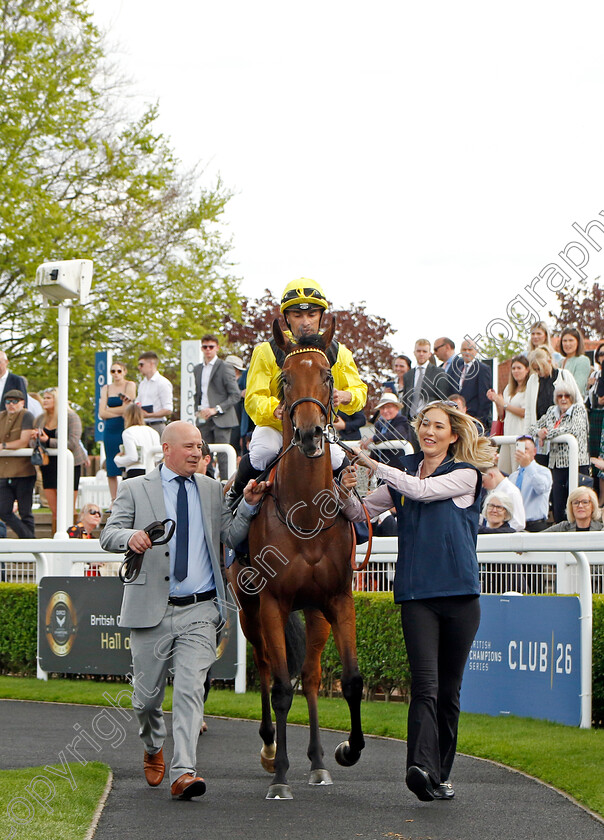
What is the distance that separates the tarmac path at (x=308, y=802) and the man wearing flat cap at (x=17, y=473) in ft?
18.9

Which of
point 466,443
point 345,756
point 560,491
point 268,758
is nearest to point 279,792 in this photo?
point 345,756

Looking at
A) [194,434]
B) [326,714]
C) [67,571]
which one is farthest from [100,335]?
[194,434]

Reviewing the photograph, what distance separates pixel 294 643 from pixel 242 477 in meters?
1.07

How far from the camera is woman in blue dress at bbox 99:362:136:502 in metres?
14.1

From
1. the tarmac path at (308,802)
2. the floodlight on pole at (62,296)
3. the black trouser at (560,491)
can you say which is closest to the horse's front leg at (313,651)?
the tarmac path at (308,802)

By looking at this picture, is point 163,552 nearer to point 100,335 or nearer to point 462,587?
point 462,587

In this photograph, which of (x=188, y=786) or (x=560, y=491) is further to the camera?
(x=560, y=491)

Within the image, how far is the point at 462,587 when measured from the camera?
604 centimetres

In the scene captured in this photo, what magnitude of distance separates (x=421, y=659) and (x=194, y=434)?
1685 mm

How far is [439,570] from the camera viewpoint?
6.04 meters

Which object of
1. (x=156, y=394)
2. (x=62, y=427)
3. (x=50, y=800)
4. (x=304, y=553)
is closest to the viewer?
(x=50, y=800)

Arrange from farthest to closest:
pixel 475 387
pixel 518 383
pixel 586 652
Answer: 1. pixel 475 387
2. pixel 518 383
3. pixel 586 652

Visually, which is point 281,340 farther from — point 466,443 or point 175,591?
point 175,591

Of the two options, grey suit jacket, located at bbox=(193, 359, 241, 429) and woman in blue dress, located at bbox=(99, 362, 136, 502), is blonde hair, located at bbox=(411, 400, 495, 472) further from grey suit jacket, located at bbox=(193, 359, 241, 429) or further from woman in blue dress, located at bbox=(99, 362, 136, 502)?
woman in blue dress, located at bbox=(99, 362, 136, 502)
